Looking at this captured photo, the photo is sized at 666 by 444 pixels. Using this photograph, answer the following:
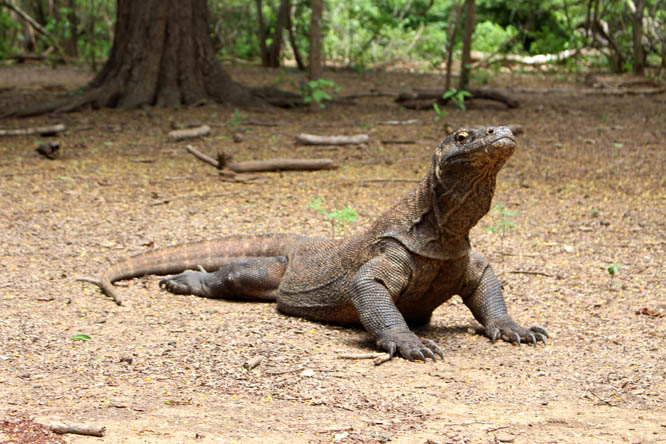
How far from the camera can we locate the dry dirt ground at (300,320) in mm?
2604

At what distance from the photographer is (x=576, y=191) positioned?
263 inches

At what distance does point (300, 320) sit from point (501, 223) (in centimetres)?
190

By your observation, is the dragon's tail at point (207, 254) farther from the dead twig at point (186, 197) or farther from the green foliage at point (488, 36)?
the green foliage at point (488, 36)

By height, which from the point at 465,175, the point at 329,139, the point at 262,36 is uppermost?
the point at 262,36

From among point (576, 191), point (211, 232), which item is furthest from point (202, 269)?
point (576, 191)

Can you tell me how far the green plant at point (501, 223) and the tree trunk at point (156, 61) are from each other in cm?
528

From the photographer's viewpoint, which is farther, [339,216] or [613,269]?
[339,216]

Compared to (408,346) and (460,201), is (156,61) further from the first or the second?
(408,346)

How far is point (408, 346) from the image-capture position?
3379mm

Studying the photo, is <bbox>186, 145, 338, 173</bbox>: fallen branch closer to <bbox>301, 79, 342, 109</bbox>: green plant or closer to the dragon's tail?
the dragon's tail

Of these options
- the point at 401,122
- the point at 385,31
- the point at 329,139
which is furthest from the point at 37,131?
the point at 385,31

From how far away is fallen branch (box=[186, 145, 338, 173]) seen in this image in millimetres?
7137

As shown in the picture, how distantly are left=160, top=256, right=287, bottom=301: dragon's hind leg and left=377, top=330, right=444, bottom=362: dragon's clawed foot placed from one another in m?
1.10

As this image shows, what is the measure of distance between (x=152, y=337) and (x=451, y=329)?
5.08 ft
